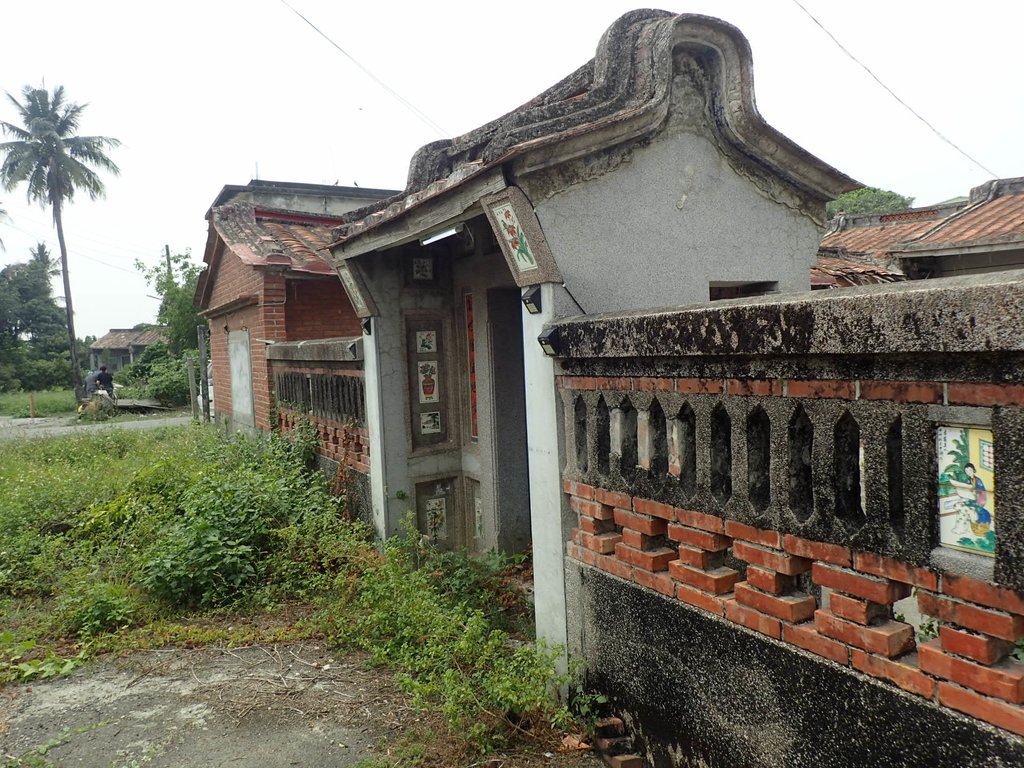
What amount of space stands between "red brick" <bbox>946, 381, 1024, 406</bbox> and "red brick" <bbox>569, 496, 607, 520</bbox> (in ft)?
5.88

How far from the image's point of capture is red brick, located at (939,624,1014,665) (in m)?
1.94

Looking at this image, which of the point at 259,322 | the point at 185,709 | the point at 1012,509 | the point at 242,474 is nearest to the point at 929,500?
the point at 1012,509

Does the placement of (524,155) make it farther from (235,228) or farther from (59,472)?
(59,472)

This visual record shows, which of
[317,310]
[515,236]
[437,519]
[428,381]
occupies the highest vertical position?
[317,310]

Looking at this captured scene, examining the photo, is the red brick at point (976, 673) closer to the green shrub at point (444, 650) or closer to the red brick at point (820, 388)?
the red brick at point (820, 388)

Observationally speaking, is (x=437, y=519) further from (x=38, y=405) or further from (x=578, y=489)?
(x=38, y=405)

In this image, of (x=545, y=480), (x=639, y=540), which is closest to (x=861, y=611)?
(x=639, y=540)

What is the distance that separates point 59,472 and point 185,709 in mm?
7275

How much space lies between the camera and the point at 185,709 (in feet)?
12.8

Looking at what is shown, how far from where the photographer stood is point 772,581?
8.40ft

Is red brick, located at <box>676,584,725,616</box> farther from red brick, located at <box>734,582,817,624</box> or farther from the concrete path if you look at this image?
the concrete path

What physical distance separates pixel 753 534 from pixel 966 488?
81cm

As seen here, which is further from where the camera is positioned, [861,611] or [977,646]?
[861,611]

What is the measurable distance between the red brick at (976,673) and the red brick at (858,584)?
17cm
